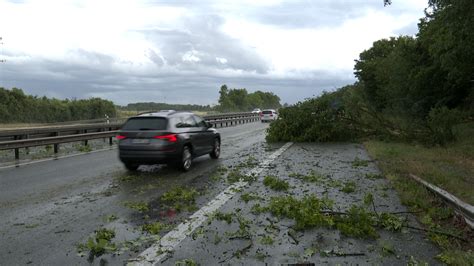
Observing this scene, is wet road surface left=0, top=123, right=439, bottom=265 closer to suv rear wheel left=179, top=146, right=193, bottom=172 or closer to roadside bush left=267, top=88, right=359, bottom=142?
suv rear wheel left=179, top=146, right=193, bottom=172

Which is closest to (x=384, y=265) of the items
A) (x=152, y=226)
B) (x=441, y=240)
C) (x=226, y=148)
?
(x=441, y=240)

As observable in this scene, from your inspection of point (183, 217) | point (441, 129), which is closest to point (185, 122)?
point (183, 217)

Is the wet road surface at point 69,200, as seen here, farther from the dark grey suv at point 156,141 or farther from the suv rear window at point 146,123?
the suv rear window at point 146,123

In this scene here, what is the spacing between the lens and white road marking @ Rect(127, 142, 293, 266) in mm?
5418

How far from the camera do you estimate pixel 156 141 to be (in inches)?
480

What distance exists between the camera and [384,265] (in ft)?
17.3

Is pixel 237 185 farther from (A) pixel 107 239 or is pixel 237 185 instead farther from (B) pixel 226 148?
(B) pixel 226 148

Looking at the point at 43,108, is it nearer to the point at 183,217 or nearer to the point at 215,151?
the point at 215,151

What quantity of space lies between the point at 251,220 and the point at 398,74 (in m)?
29.4

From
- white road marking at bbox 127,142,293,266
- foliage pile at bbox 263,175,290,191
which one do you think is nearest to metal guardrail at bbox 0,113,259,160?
white road marking at bbox 127,142,293,266

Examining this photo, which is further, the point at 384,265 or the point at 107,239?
the point at 107,239

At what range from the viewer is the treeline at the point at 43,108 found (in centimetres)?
5447

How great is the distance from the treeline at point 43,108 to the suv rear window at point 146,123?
40.0 meters

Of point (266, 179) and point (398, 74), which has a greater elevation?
point (398, 74)
